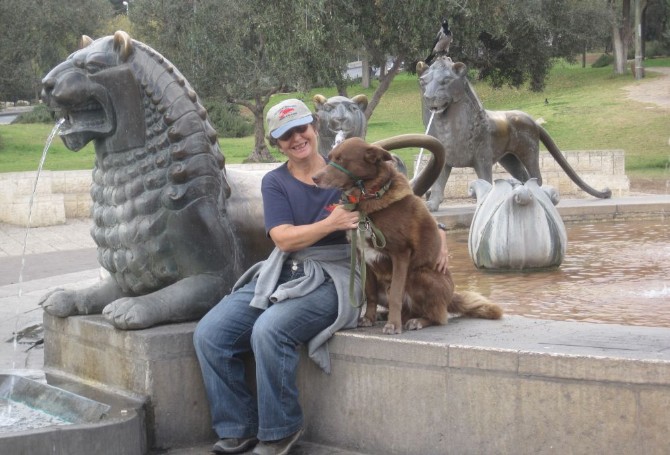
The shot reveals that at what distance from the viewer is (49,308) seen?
17.3 feet

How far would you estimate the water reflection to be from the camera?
560 cm

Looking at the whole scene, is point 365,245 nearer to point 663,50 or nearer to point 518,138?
point 518,138

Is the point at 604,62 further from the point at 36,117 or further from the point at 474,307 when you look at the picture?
the point at 474,307

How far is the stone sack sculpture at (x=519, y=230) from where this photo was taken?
7156 millimetres

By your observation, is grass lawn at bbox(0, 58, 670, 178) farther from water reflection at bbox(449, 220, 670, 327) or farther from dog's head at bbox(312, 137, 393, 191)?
dog's head at bbox(312, 137, 393, 191)

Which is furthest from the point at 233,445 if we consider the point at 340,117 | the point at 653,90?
the point at 653,90

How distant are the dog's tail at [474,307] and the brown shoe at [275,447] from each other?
1.03 m

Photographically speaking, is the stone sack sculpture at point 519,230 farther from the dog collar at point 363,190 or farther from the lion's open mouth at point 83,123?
the lion's open mouth at point 83,123

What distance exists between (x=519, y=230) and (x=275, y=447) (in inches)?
139

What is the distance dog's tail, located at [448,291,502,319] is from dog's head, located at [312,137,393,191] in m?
0.90

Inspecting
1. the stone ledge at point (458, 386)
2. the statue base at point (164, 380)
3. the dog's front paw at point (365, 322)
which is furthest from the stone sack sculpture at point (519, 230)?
the statue base at point (164, 380)

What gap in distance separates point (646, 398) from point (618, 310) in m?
2.14

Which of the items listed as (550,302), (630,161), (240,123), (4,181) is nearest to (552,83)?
(240,123)

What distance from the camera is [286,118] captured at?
4.49 m
